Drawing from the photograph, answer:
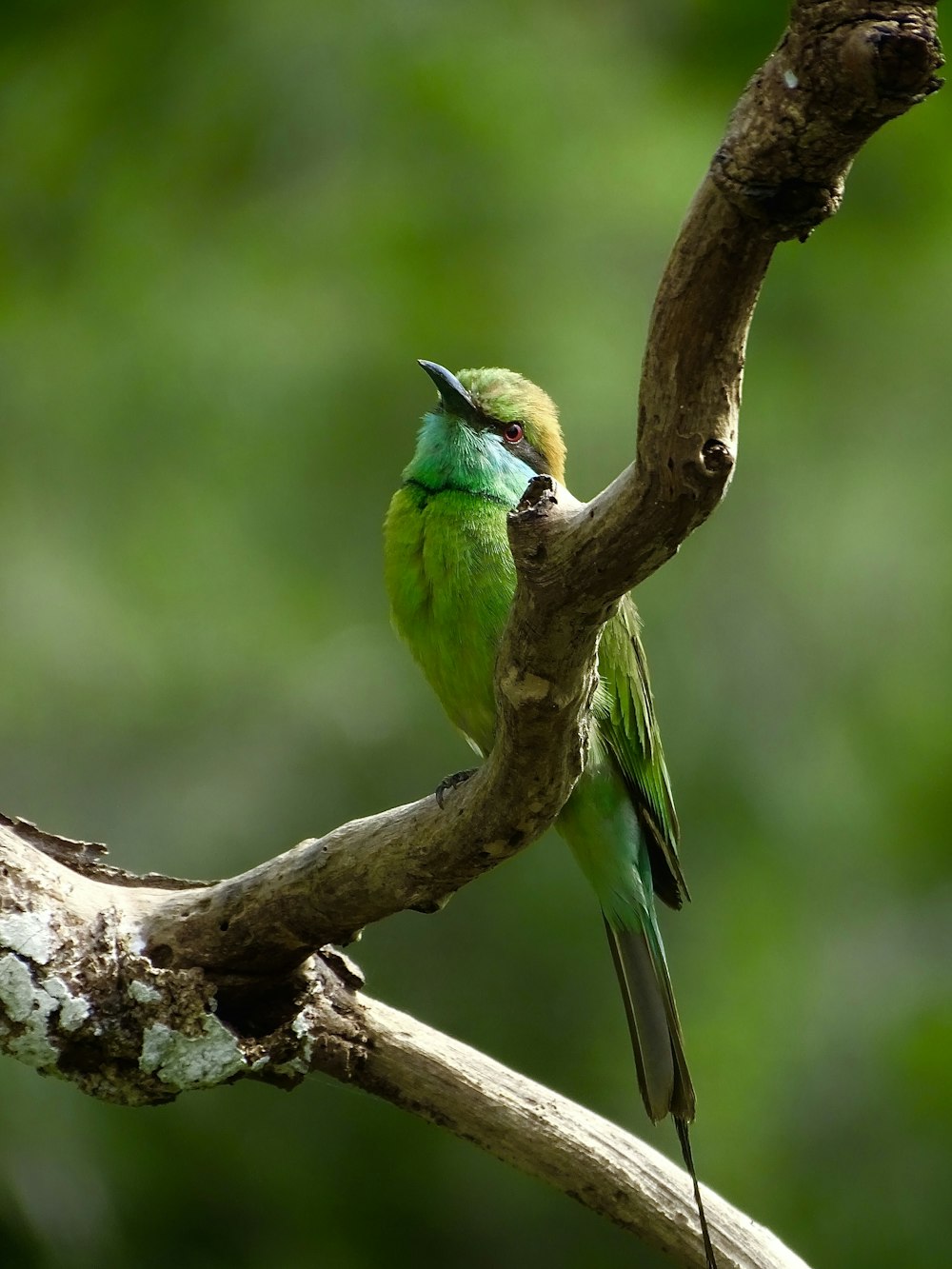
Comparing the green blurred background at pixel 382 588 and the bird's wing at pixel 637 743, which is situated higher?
the green blurred background at pixel 382 588

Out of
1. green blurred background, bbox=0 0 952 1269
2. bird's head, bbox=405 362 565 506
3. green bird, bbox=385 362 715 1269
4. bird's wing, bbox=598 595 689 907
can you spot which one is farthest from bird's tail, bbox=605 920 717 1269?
green blurred background, bbox=0 0 952 1269

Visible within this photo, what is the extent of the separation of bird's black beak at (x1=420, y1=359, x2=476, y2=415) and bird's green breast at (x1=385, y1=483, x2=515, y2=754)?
21 centimetres

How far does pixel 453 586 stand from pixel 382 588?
2154 mm

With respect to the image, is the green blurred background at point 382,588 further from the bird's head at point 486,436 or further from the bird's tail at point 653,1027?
the bird's tail at point 653,1027

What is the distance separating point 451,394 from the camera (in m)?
3.06

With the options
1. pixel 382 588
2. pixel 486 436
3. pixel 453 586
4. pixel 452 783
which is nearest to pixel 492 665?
pixel 453 586

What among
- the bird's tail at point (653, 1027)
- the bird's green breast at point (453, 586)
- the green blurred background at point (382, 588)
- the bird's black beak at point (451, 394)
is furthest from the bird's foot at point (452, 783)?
the green blurred background at point (382, 588)

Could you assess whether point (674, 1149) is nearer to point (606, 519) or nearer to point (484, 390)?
point (484, 390)

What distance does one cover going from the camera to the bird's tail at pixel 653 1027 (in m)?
2.77

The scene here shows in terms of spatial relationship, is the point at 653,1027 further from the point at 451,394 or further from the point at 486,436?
the point at 451,394

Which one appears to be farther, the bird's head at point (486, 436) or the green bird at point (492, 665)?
the bird's head at point (486, 436)

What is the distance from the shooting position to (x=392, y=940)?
4500mm

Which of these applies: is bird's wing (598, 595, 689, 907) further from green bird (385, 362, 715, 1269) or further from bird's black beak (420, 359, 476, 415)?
bird's black beak (420, 359, 476, 415)

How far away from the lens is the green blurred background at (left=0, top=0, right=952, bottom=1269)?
178 inches
